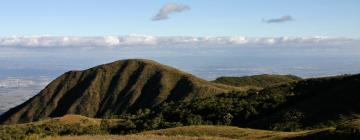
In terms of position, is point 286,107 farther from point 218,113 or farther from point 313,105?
point 218,113

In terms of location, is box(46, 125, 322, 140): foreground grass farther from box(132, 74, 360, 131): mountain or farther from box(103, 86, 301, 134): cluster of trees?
box(103, 86, 301, 134): cluster of trees

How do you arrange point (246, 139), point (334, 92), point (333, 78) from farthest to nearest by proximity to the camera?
point (333, 78) → point (334, 92) → point (246, 139)

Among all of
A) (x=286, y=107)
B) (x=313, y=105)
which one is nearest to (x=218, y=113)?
(x=286, y=107)

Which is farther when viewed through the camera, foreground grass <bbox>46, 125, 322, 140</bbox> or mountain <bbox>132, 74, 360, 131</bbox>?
mountain <bbox>132, 74, 360, 131</bbox>

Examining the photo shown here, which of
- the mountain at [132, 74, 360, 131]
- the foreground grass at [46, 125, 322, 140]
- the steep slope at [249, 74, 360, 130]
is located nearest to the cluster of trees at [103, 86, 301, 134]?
the mountain at [132, 74, 360, 131]

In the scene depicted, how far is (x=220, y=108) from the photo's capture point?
94625 millimetres

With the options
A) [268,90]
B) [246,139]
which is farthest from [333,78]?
[246,139]

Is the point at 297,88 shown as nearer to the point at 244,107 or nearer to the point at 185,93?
the point at 244,107

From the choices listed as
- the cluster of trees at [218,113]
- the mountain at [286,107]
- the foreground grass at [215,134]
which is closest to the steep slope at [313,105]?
the mountain at [286,107]

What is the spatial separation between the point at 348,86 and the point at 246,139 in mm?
41036

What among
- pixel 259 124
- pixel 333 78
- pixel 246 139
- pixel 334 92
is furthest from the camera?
pixel 333 78

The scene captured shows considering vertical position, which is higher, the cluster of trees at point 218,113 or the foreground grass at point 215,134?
the foreground grass at point 215,134

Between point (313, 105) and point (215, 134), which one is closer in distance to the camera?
point (215, 134)

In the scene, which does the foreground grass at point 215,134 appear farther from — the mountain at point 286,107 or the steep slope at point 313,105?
the steep slope at point 313,105
